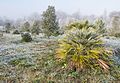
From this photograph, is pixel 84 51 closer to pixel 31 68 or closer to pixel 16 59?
pixel 31 68

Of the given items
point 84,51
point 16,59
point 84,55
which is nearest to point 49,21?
point 16,59

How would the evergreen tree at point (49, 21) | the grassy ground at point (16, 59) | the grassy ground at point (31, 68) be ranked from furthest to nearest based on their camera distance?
1. the evergreen tree at point (49, 21)
2. the grassy ground at point (16, 59)
3. the grassy ground at point (31, 68)

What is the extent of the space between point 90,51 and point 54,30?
63.1 ft

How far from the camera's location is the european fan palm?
19.3 meters

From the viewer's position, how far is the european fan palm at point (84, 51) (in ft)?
63.4

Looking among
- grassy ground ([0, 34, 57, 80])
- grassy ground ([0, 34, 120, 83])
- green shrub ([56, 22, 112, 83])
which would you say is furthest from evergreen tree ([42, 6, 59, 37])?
green shrub ([56, 22, 112, 83])

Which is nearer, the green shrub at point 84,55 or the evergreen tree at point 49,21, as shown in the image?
the green shrub at point 84,55

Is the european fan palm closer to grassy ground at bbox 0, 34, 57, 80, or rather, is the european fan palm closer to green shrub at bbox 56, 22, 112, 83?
green shrub at bbox 56, 22, 112, 83

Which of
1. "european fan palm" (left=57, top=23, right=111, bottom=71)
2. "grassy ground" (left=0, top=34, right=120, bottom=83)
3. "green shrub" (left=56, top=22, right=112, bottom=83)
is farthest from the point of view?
"european fan palm" (left=57, top=23, right=111, bottom=71)

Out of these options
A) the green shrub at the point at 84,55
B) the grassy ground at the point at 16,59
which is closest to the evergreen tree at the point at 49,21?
the grassy ground at the point at 16,59

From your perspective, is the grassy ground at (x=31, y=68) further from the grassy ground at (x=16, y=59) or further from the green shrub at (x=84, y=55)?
the green shrub at (x=84, y=55)

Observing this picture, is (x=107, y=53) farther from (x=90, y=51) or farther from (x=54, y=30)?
(x=54, y=30)

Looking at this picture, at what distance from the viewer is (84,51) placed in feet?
65.5

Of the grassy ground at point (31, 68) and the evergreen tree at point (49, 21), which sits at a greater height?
the evergreen tree at point (49, 21)
